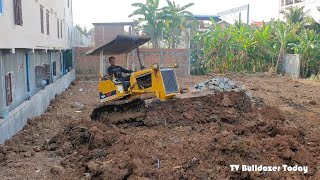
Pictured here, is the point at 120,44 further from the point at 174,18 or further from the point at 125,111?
the point at 174,18

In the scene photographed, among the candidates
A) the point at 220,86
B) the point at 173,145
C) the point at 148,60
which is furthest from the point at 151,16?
the point at 173,145

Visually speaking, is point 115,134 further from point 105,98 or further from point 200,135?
point 105,98

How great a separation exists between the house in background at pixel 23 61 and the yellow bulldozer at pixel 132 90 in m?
1.99

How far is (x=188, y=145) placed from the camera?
6.92 meters

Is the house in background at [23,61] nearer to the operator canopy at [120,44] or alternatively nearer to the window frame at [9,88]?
Answer: the window frame at [9,88]

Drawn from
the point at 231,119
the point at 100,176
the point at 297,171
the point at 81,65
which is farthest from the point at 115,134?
the point at 81,65

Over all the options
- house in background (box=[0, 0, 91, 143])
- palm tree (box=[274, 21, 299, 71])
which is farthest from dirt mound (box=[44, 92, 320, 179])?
palm tree (box=[274, 21, 299, 71])

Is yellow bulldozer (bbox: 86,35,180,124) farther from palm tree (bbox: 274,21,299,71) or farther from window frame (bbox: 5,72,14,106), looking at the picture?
palm tree (bbox: 274,21,299,71)

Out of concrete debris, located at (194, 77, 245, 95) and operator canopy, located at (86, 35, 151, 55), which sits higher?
operator canopy, located at (86, 35, 151, 55)

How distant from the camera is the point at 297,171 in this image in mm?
5625

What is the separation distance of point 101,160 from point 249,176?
2510mm

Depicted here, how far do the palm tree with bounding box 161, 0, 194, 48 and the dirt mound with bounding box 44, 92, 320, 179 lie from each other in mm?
18777

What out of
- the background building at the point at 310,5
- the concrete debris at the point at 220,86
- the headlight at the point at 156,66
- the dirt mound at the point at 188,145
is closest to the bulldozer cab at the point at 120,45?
the headlight at the point at 156,66

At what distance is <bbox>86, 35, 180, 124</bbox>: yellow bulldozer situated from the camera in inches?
388
